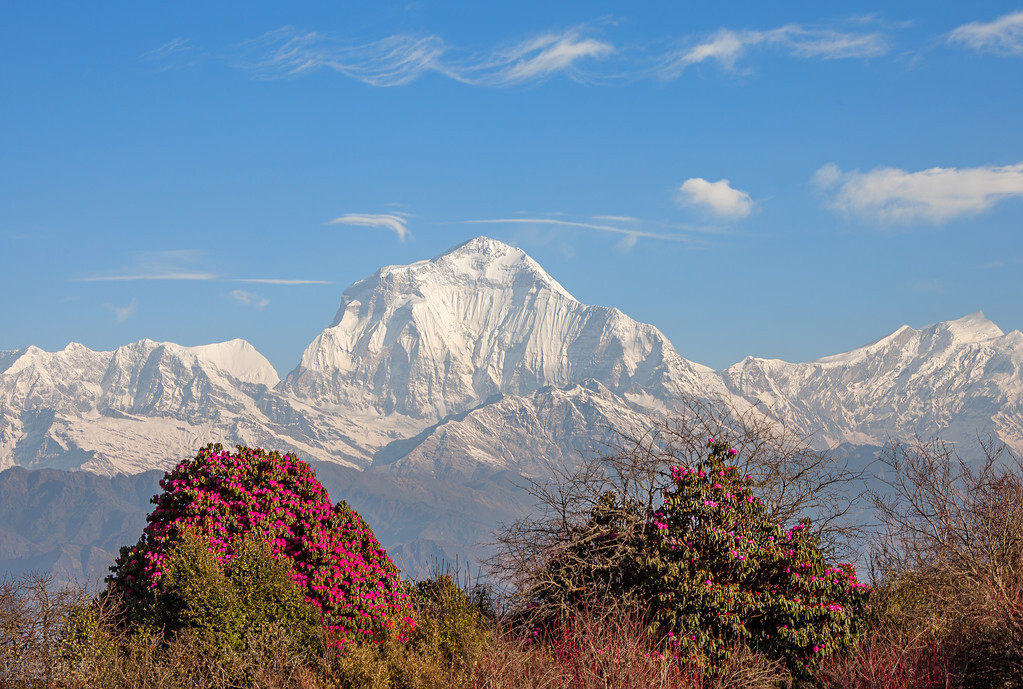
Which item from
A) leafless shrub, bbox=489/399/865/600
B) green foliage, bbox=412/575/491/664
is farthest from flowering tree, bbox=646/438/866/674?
green foliage, bbox=412/575/491/664

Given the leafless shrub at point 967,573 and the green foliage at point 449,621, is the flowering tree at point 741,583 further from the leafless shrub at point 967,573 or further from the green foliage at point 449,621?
the green foliage at point 449,621

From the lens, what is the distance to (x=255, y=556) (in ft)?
82.8

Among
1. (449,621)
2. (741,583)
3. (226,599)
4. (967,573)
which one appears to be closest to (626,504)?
(741,583)

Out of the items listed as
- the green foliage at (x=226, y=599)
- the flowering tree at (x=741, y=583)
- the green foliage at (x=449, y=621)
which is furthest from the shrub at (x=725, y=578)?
the green foliage at (x=226, y=599)

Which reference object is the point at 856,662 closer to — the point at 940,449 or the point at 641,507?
the point at 641,507

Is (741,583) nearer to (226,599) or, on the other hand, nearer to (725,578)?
(725,578)

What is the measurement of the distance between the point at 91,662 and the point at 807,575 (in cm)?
1691

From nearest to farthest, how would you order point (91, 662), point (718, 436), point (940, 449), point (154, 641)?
point (91, 662), point (154, 641), point (718, 436), point (940, 449)

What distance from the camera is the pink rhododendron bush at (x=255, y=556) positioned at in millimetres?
24562

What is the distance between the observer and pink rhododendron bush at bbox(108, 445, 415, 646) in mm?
24562

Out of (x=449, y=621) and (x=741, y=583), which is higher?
(x=741, y=583)

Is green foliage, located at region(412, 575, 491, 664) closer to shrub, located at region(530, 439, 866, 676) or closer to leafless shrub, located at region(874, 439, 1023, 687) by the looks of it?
shrub, located at region(530, 439, 866, 676)

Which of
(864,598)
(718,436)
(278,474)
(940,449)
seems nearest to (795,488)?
(718,436)

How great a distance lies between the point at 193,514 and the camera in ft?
88.8
